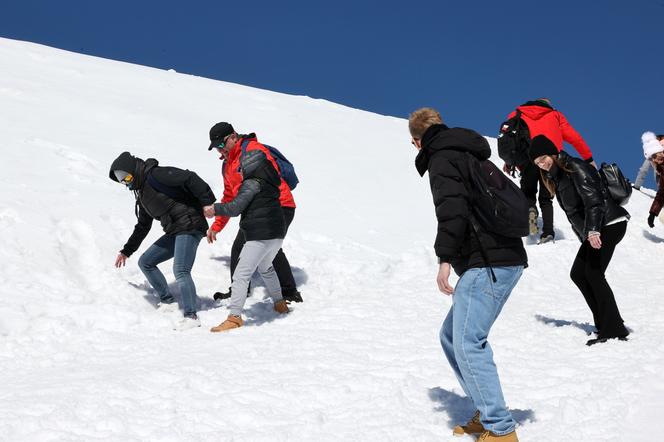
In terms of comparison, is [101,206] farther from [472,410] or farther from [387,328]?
[472,410]

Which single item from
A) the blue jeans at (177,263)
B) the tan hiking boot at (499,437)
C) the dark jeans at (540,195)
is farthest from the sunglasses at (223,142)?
the dark jeans at (540,195)

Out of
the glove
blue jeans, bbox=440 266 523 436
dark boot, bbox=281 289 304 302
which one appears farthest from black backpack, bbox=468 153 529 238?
the glove

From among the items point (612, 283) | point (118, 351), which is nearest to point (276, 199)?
point (118, 351)

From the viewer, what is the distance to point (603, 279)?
18.9ft

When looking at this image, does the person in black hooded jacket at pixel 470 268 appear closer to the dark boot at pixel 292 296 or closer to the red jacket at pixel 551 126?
the dark boot at pixel 292 296

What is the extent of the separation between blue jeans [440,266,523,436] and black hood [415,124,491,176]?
2.19 feet

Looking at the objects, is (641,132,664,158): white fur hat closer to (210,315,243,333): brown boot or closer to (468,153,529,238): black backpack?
(210,315,243,333): brown boot

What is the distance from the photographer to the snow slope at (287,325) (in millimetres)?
4066

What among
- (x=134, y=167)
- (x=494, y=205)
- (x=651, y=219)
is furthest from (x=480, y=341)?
(x=651, y=219)

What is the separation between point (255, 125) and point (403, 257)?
299 inches

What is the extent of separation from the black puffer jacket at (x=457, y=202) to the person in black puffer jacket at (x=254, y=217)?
297 cm

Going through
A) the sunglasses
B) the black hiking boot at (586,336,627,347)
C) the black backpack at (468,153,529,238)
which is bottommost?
the black hiking boot at (586,336,627,347)

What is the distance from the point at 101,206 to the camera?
8703mm

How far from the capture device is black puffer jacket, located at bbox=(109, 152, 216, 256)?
21.7 ft
